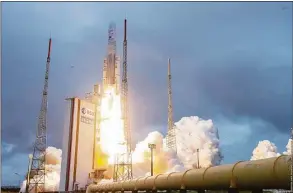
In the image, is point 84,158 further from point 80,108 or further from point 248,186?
point 248,186

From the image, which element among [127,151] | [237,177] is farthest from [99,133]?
[237,177]

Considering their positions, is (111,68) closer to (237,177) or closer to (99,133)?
(99,133)

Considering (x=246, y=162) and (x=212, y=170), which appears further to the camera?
(x=212, y=170)

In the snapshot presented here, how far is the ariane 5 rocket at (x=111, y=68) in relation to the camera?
87750mm

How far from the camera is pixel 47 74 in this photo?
3425 inches

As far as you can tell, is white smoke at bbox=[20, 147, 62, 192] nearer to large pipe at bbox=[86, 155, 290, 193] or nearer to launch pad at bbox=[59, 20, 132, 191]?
launch pad at bbox=[59, 20, 132, 191]

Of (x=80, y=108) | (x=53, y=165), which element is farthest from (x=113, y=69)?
(x=53, y=165)

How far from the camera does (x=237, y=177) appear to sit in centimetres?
2131

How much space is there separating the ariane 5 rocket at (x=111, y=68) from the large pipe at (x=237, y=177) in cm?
5738

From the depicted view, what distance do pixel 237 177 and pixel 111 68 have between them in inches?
2742

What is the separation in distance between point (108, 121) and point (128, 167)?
16.0m

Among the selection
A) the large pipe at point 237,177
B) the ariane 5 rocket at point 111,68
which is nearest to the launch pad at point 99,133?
the ariane 5 rocket at point 111,68

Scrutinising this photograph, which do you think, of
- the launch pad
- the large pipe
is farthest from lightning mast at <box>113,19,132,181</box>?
the large pipe

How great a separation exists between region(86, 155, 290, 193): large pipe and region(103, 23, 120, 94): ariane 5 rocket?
57383 mm
